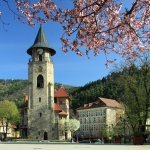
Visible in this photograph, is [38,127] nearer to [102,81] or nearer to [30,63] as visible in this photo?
[30,63]

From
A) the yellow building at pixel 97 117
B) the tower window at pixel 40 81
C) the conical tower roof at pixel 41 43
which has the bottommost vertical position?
the yellow building at pixel 97 117

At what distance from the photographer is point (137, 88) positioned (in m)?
32.4

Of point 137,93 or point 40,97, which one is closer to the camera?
point 137,93

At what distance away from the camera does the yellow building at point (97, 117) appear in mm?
87500

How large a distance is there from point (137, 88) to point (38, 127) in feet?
103

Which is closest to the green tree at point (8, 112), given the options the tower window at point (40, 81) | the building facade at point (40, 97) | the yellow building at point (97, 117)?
the building facade at point (40, 97)

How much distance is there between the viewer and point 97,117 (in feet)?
295

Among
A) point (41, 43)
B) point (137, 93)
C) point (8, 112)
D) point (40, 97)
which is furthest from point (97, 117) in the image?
point (137, 93)

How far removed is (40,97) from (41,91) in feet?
4.20

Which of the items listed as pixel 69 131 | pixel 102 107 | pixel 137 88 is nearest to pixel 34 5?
pixel 137 88

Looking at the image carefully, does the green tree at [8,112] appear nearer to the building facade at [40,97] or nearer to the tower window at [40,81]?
the building facade at [40,97]

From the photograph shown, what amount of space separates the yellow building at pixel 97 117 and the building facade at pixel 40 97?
1051 inches

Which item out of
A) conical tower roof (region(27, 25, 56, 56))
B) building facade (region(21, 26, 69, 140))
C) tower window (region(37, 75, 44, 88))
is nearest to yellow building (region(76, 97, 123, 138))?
building facade (region(21, 26, 69, 140))

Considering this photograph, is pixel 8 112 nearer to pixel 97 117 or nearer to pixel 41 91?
pixel 41 91
